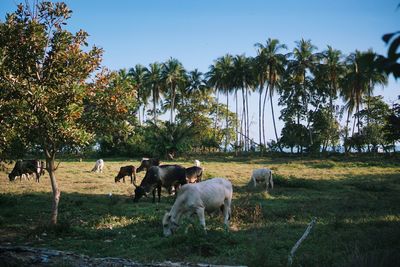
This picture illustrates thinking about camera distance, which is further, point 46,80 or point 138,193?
point 138,193

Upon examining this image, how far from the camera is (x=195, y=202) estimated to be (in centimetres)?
1236

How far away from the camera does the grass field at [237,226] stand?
962cm

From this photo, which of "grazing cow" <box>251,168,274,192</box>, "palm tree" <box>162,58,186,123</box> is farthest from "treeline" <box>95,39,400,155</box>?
"grazing cow" <box>251,168,274,192</box>

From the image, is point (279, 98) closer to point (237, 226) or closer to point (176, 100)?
point (176, 100)

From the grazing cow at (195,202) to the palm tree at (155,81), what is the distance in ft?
206

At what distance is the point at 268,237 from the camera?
38.5ft

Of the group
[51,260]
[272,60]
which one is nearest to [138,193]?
[51,260]

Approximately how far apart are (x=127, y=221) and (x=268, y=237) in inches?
233

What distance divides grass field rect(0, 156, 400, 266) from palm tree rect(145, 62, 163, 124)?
172 feet

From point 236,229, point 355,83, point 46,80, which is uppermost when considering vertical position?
point 355,83

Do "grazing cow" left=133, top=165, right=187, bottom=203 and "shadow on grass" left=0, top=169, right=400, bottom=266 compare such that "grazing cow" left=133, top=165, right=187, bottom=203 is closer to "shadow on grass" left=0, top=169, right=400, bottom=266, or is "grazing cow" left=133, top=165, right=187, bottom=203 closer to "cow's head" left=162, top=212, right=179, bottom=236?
"shadow on grass" left=0, top=169, right=400, bottom=266

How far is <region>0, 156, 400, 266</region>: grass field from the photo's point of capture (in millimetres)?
9617

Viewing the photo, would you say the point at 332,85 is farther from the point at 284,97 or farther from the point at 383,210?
the point at 383,210

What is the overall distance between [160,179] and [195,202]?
8832 mm
